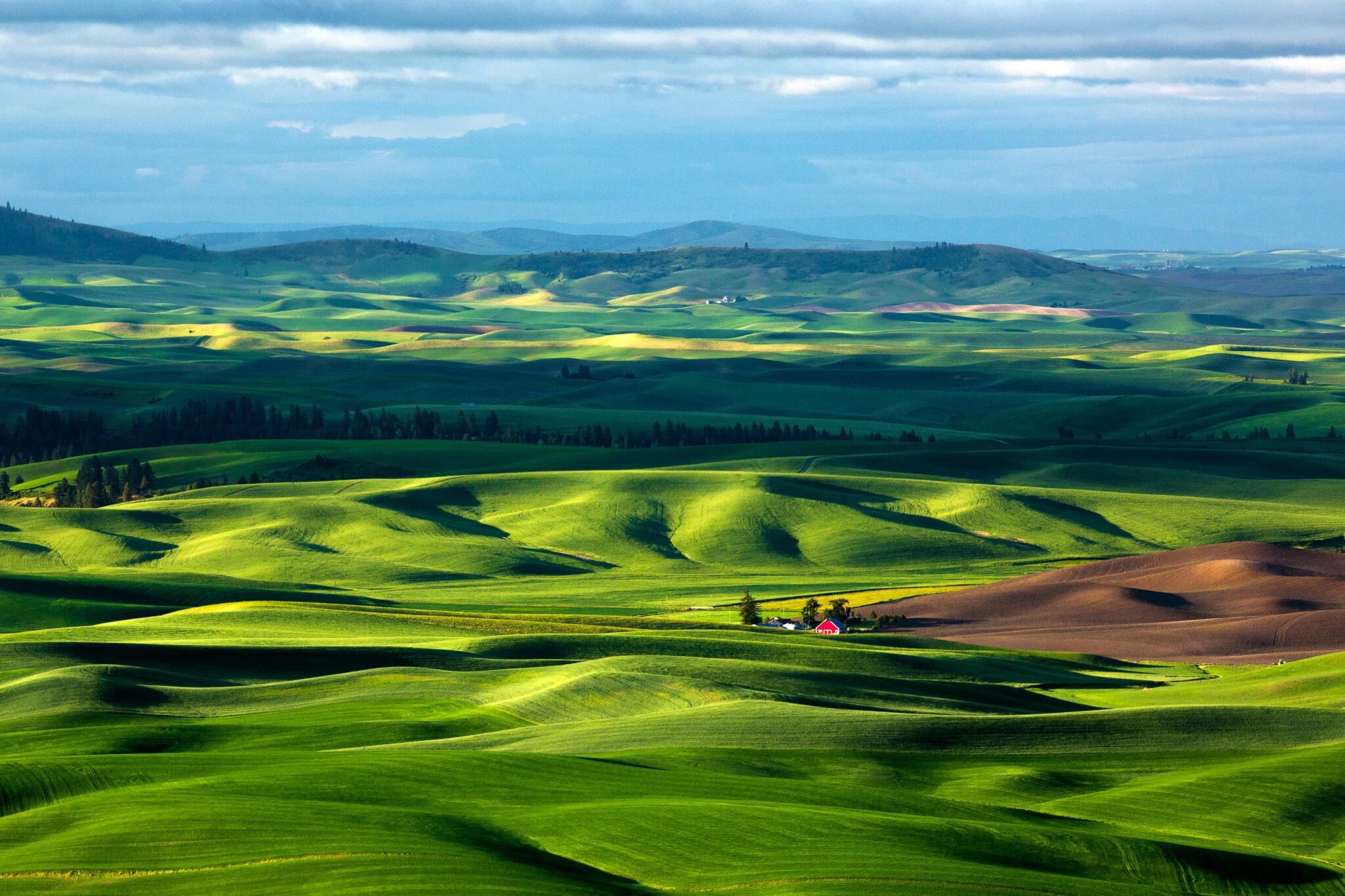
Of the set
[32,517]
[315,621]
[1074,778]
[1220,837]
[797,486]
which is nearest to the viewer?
[1220,837]

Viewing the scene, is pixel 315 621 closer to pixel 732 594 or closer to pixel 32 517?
pixel 732 594

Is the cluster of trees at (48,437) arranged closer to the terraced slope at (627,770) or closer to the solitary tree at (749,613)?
the solitary tree at (749,613)

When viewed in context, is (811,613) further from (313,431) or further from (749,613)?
(313,431)

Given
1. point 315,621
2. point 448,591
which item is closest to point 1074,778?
point 315,621

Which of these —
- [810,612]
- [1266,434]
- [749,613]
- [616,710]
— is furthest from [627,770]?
[1266,434]

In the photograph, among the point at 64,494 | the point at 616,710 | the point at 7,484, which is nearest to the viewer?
the point at 616,710

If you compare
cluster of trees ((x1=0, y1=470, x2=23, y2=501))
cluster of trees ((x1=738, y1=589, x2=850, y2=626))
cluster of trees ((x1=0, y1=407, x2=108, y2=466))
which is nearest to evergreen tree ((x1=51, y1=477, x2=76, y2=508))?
cluster of trees ((x1=0, y1=470, x2=23, y2=501))
